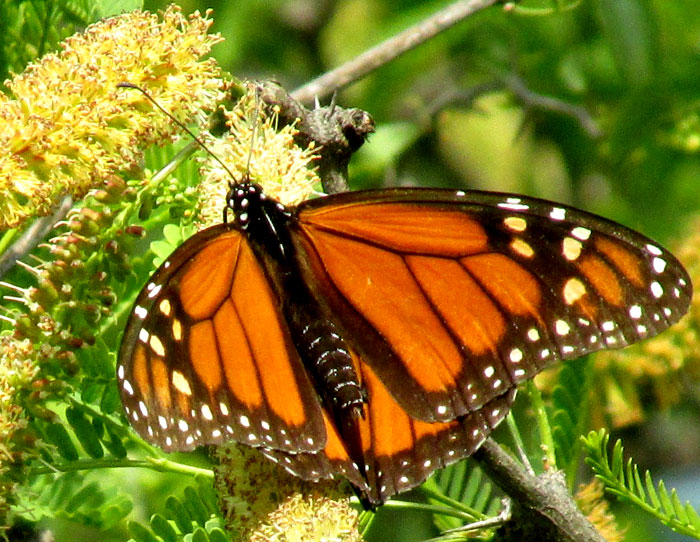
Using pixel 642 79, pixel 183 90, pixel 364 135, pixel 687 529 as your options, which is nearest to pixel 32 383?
pixel 183 90

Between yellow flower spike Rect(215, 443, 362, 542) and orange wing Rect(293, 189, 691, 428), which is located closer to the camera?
yellow flower spike Rect(215, 443, 362, 542)

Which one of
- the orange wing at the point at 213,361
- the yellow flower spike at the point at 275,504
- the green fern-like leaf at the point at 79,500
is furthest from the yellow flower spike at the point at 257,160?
the green fern-like leaf at the point at 79,500

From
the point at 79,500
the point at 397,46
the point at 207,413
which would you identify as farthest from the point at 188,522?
the point at 397,46

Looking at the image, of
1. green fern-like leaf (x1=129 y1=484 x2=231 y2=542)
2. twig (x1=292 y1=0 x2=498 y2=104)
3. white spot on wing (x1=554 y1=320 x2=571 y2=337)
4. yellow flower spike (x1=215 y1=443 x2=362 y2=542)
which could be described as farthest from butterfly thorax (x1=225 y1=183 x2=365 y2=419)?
twig (x1=292 y1=0 x2=498 y2=104)

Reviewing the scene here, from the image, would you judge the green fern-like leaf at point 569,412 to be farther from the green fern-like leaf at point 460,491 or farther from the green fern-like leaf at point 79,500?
the green fern-like leaf at point 79,500

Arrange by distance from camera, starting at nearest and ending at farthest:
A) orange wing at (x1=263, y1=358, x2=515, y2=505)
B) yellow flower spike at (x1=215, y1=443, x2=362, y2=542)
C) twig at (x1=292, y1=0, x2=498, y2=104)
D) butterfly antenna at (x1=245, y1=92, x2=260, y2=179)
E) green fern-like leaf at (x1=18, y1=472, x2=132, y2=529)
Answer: yellow flower spike at (x1=215, y1=443, x2=362, y2=542), orange wing at (x1=263, y1=358, x2=515, y2=505), butterfly antenna at (x1=245, y1=92, x2=260, y2=179), green fern-like leaf at (x1=18, y1=472, x2=132, y2=529), twig at (x1=292, y1=0, x2=498, y2=104)

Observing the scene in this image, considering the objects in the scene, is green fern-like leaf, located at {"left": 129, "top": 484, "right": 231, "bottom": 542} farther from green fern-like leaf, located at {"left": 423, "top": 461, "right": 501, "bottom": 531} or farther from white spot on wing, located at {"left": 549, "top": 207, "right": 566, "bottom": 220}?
white spot on wing, located at {"left": 549, "top": 207, "right": 566, "bottom": 220}

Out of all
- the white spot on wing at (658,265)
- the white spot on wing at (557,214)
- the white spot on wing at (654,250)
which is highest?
the white spot on wing at (557,214)
